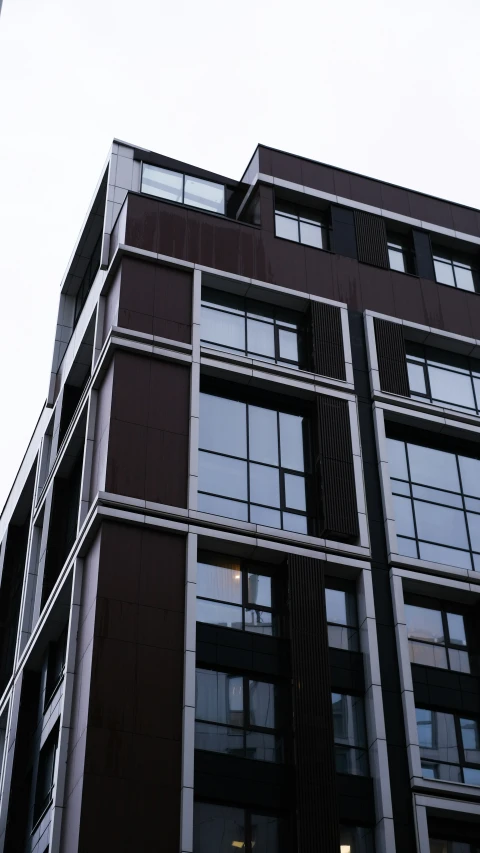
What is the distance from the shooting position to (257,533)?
38.9 metres

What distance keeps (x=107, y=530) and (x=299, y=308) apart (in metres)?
14.5

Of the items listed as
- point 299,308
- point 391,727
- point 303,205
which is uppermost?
point 303,205

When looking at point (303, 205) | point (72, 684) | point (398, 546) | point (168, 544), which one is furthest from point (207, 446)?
point (303, 205)

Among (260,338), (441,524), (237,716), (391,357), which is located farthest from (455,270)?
(237,716)

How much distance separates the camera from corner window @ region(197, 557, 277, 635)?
3744cm

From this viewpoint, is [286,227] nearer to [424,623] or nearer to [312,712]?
[424,623]

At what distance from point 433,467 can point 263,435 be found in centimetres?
693

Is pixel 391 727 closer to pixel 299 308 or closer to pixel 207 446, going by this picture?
pixel 207 446

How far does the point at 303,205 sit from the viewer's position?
166 ft

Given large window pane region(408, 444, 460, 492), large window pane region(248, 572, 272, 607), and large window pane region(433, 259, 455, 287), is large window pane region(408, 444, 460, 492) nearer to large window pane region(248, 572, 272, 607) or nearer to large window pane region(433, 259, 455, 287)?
large window pane region(248, 572, 272, 607)

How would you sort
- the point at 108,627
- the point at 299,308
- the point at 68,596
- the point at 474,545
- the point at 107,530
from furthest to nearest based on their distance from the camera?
1. the point at 299,308
2. the point at 474,545
3. the point at 68,596
4. the point at 107,530
5. the point at 108,627

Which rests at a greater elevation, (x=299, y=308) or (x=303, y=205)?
(x=303, y=205)

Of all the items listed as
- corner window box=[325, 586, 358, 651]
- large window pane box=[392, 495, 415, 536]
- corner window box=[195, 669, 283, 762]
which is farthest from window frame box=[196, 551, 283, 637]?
large window pane box=[392, 495, 415, 536]

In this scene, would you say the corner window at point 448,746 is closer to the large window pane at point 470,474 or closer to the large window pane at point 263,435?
the large window pane at point 470,474
